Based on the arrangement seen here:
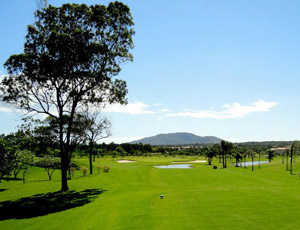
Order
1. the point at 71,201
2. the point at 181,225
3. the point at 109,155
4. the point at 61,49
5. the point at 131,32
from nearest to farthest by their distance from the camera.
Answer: the point at 181,225 < the point at 71,201 < the point at 61,49 < the point at 131,32 < the point at 109,155

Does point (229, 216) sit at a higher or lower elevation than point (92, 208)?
higher

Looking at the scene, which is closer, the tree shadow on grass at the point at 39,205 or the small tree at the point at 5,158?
the small tree at the point at 5,158

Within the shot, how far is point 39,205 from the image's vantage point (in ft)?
76.2

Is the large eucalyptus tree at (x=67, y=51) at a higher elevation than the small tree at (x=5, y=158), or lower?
higher

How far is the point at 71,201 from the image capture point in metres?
24.1

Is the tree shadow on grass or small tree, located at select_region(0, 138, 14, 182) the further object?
the tree shadow on grass

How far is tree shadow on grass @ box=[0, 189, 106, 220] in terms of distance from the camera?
66.7 feet

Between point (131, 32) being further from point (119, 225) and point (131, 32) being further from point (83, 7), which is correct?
point (119, 225)

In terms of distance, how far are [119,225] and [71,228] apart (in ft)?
10.8

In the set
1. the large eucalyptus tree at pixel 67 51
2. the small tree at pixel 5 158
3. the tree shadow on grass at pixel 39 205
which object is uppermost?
the large eucalyptus tree at pixel 67 51

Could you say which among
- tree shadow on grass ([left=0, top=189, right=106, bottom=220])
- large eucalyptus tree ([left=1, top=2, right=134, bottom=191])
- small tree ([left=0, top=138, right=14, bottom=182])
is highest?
large eucalyptus tree ([left=1, top=2, right=134, bottom=191])

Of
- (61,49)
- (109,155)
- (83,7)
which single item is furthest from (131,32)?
(109,155)

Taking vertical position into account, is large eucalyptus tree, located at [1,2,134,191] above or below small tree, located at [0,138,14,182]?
above

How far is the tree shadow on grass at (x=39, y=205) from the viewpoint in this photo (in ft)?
66.7
